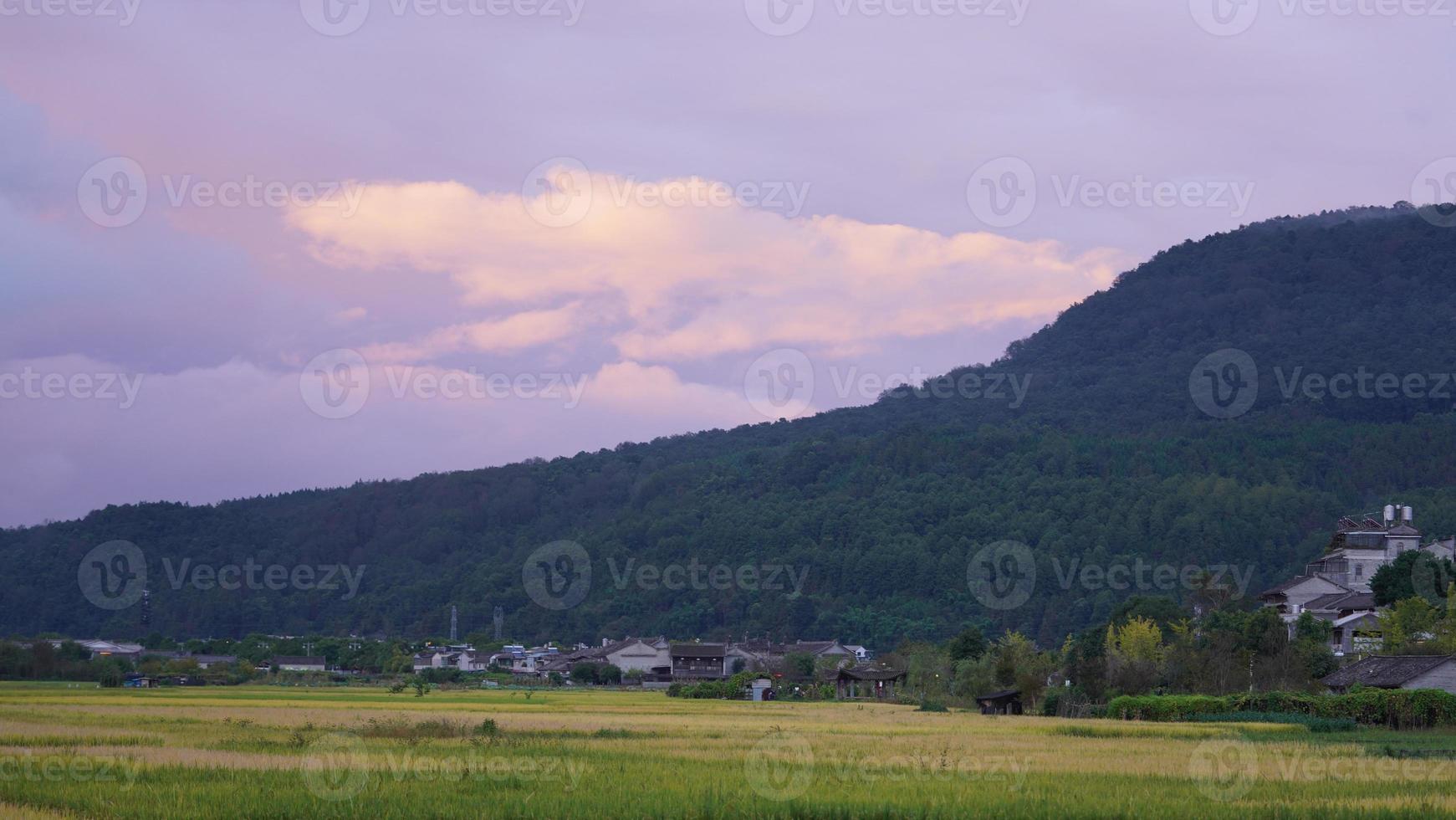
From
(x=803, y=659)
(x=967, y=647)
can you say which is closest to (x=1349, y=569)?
(x=967, y=647)

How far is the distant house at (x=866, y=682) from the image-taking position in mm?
87812

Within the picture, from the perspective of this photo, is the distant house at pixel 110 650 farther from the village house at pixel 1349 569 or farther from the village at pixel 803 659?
the village house at pixel 1349 569

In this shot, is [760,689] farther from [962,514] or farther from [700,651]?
[962,514]

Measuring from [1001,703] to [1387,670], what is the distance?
744 inches

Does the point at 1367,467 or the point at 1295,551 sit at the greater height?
the point at 1367,467

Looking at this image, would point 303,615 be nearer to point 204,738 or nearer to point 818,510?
point 818,510

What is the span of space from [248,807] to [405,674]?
272 ft

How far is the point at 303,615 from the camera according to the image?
7254 inches

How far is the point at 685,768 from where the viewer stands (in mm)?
30484

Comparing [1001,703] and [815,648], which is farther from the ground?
[815,648]

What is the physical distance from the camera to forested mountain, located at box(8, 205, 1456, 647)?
405ft

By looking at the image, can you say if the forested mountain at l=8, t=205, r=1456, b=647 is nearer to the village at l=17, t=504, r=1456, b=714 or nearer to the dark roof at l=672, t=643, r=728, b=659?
the village at l=17, t=504, r=1456, b=714

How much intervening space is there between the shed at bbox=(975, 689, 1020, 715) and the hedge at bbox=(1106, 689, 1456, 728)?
402 inches

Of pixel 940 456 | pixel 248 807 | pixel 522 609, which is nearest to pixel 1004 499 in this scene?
pixel 940 456
